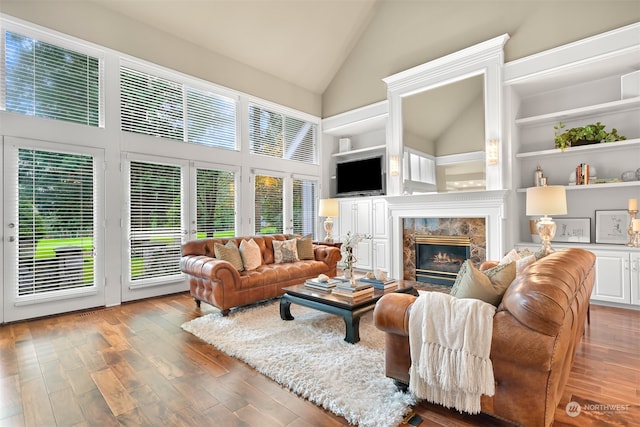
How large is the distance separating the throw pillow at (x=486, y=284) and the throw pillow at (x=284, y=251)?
123 inches

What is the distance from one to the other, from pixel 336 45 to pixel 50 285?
6.15 m

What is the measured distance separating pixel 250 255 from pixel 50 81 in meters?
3.20

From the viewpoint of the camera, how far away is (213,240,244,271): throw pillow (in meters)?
4.05

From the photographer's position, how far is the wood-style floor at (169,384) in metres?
1.89

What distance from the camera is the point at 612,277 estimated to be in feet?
13.2

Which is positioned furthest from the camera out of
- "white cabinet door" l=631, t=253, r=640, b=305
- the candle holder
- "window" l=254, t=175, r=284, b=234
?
"window" l=254, t=175, r=284, b=234

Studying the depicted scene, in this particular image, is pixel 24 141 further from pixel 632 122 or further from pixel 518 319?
pixel 632 122

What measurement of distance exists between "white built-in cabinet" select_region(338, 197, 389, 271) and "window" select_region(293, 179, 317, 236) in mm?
698

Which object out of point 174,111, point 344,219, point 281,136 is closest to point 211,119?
point 174,111

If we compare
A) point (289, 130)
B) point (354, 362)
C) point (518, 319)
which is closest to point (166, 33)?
point (289, 130)

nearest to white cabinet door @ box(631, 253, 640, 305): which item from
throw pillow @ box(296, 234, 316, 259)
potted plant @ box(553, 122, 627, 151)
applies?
potted plant @ box(553, 122, 627, 151)

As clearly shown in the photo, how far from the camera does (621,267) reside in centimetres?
397

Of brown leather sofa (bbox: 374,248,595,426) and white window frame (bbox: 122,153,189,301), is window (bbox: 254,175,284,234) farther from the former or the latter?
brown leather sofa (bbox: 374,248,595,426)

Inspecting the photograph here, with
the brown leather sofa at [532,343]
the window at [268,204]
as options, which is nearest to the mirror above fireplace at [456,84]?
the window at [268,204]
